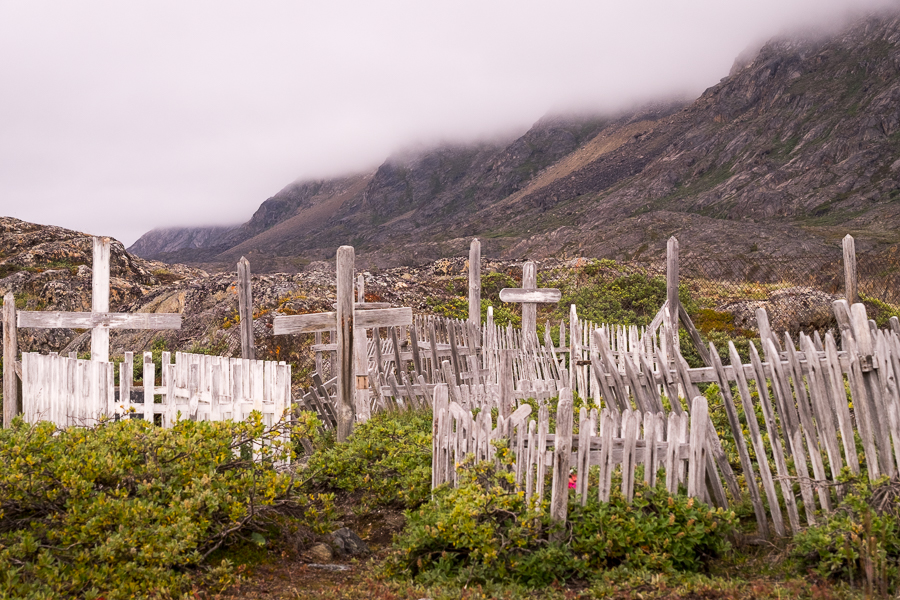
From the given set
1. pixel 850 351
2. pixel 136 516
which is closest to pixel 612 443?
pixel 850 351

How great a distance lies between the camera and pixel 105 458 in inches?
159

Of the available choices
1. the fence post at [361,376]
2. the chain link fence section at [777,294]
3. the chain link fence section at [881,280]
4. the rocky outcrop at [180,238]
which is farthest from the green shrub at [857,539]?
the rocky outcrop at [180,238]

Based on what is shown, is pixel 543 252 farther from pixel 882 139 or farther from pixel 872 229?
pixel 882 139

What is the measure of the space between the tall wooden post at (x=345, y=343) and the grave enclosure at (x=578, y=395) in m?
0.02

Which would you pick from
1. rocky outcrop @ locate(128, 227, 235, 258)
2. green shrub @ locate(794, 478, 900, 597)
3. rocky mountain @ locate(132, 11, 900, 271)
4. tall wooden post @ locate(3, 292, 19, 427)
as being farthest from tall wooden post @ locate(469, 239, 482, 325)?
rocky outcrop @ locate(128, 227, 235, 258)

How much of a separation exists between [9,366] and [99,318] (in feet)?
4.39

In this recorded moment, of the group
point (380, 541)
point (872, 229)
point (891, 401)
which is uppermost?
point (872, 229)

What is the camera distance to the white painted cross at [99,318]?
28.0ft

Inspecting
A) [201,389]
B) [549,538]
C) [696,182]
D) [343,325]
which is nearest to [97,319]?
[201,389]

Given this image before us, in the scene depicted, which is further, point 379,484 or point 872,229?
point 872,229

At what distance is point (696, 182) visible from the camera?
7838cm

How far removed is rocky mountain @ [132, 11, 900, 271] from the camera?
4875 cm

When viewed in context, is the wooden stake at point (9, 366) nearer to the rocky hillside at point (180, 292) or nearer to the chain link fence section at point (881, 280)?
the rocky hillside at point (180, 292)

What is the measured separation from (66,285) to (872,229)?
5103 centimetres
